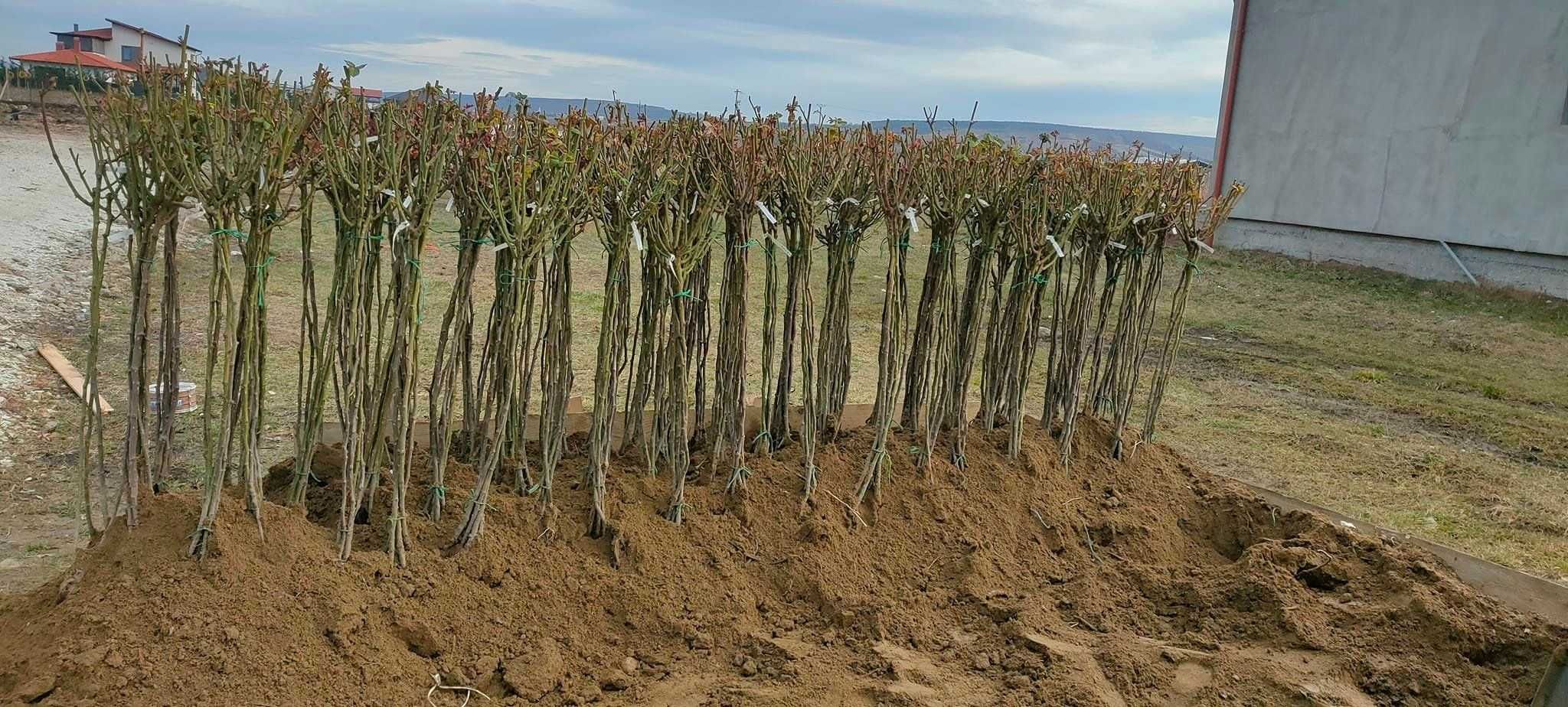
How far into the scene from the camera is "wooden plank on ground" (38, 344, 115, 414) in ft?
18.9

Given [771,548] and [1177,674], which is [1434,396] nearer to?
[1177,674]

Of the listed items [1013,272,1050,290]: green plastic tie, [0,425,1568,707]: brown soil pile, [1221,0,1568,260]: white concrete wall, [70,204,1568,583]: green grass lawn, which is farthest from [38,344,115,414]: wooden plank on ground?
[1221,0,1568,260]: white concrete wall

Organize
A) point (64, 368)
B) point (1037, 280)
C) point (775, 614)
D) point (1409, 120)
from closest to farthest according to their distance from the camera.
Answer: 1. point (775, 614)
2. point (1037, 280)
3. point (64, 368)
4. point (1409, 120)

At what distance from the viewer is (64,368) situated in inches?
239

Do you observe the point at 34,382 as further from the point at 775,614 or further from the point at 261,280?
the point at 775,614

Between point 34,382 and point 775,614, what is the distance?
16.2 feet

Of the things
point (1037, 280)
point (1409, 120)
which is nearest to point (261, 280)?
point (1037, 280)

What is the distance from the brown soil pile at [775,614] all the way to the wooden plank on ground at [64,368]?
3.10 m

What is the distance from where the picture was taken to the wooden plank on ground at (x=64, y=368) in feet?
18.9

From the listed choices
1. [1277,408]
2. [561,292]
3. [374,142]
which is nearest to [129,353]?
[374,142]

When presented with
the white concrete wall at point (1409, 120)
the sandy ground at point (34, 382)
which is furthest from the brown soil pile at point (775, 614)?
the white concrete wall at point (1409, 120)

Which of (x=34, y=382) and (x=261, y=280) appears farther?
(x=34, y=382)

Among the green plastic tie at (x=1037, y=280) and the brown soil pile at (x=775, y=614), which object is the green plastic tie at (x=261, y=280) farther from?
the green plastic tie at (x=1037, y=280)

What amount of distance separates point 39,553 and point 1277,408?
739 cm
